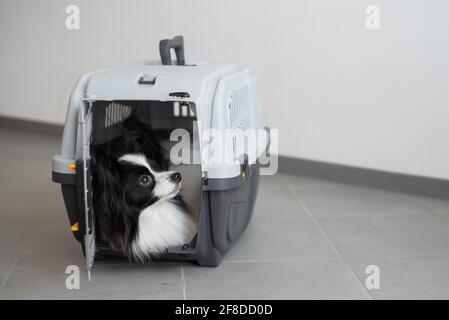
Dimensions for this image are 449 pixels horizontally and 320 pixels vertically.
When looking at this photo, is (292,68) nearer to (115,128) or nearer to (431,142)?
(431,142)

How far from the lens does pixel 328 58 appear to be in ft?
10.2

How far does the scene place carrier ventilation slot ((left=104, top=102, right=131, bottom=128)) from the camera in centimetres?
220

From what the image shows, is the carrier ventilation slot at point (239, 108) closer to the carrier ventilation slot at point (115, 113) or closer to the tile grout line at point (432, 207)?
the carrier ventilation slot at point (115, 113)

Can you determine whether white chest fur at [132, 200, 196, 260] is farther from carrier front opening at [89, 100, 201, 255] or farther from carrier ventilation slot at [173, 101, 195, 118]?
carrier ventilation slot at [173, 101, 195, 118]

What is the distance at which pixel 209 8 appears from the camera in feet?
11.2

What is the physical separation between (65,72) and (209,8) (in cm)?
121

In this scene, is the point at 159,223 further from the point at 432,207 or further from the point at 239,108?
the point at 432,207

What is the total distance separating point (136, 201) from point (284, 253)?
0.58 metres

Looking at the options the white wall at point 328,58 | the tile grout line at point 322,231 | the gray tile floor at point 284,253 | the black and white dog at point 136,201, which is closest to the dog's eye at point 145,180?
the black and white dog at point 136,201

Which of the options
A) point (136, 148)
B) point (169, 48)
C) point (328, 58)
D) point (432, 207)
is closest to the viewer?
point (136, 148)

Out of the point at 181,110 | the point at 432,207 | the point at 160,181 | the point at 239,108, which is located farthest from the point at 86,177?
the point at 432,207

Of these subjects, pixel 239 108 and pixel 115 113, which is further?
pixel 115 113

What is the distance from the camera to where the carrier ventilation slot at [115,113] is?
7.20 ft
